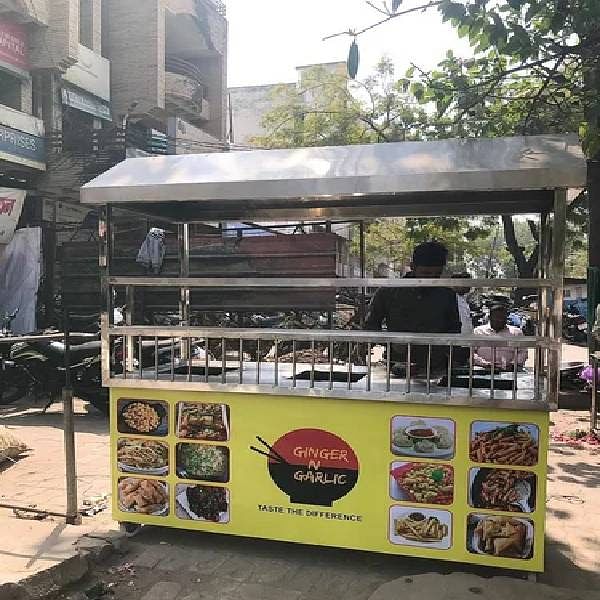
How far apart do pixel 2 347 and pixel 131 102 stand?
1171 cm

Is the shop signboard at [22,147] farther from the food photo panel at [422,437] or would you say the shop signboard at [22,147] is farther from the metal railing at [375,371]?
the food photo panel at [422,437]

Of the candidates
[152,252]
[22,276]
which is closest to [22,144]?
[22,276]

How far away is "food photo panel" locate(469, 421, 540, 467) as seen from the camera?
2982 millimetres

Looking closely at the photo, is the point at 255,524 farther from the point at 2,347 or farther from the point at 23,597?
the point at 2,347

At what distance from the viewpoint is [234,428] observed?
344 centimetres

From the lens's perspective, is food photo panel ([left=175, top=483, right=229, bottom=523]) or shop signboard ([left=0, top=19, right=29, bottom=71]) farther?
shop signboard ([left=0, top=19, right=29, bottom=71])

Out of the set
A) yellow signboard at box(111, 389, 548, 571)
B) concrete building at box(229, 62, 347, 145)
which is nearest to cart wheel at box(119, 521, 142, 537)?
yellow signboard at box(111, 389, 548, 571)

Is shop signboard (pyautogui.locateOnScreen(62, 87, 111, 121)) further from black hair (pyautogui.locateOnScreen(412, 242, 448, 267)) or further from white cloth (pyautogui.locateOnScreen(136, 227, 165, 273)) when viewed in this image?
black hair (pyautogui.locateOnScreen(412, 242, 448, 267))

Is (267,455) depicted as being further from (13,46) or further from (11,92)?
(11,92)

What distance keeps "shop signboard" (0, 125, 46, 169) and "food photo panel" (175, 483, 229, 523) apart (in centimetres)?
1129

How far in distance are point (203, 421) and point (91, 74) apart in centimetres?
1518

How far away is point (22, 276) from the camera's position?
12.9m

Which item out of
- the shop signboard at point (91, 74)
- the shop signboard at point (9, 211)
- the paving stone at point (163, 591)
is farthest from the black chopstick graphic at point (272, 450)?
the shop signboard at point (91, 74)

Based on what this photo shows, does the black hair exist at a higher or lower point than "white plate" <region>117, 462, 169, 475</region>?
higher
